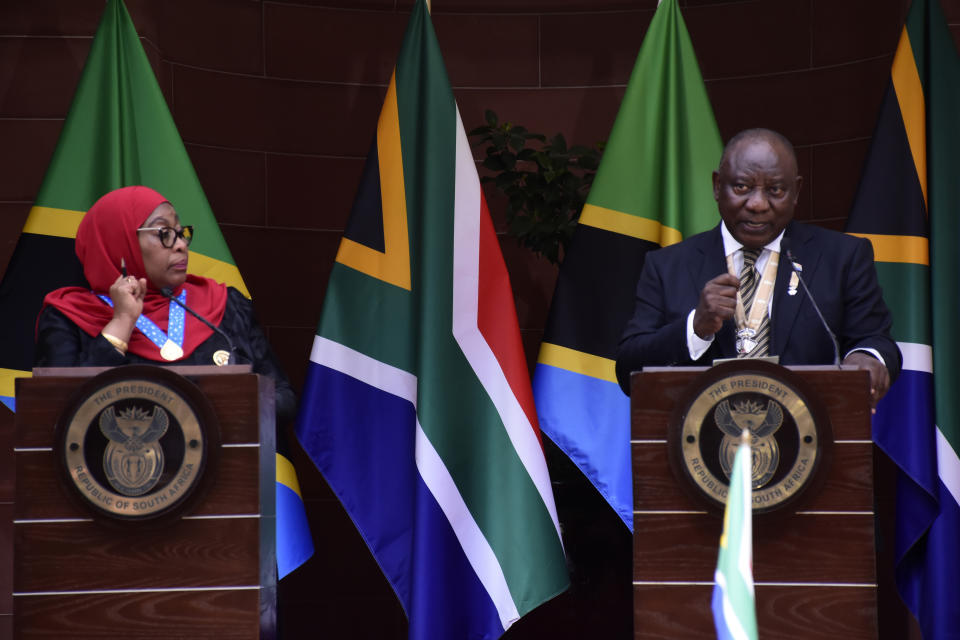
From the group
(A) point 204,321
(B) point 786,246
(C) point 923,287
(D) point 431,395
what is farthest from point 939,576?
(A) point 204,321

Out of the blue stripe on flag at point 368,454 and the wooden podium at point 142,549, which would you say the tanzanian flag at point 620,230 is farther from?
the wooden podium at point 142,549

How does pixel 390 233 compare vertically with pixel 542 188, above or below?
below

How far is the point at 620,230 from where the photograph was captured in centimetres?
368

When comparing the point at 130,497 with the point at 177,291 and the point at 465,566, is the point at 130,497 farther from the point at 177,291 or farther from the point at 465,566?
the point at 465,566

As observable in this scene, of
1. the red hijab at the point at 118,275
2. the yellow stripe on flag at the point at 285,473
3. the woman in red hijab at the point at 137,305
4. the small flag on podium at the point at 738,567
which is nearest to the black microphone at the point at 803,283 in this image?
the small flag on podium at the point at 738,567

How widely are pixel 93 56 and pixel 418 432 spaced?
1.52 meters

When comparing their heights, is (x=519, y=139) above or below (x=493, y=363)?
above

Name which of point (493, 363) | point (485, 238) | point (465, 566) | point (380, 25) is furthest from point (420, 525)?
point (380, 25)

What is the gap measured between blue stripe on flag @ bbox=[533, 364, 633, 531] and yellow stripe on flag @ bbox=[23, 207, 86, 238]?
1434mm

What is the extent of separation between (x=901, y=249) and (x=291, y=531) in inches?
75.0

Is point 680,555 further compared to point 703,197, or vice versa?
point 703,197

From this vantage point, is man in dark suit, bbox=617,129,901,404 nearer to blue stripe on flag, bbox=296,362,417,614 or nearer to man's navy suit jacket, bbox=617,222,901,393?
man's navy suit jacket, bbox=617,222,901,393

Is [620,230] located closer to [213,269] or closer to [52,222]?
[213,269]

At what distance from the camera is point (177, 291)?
2826mm
